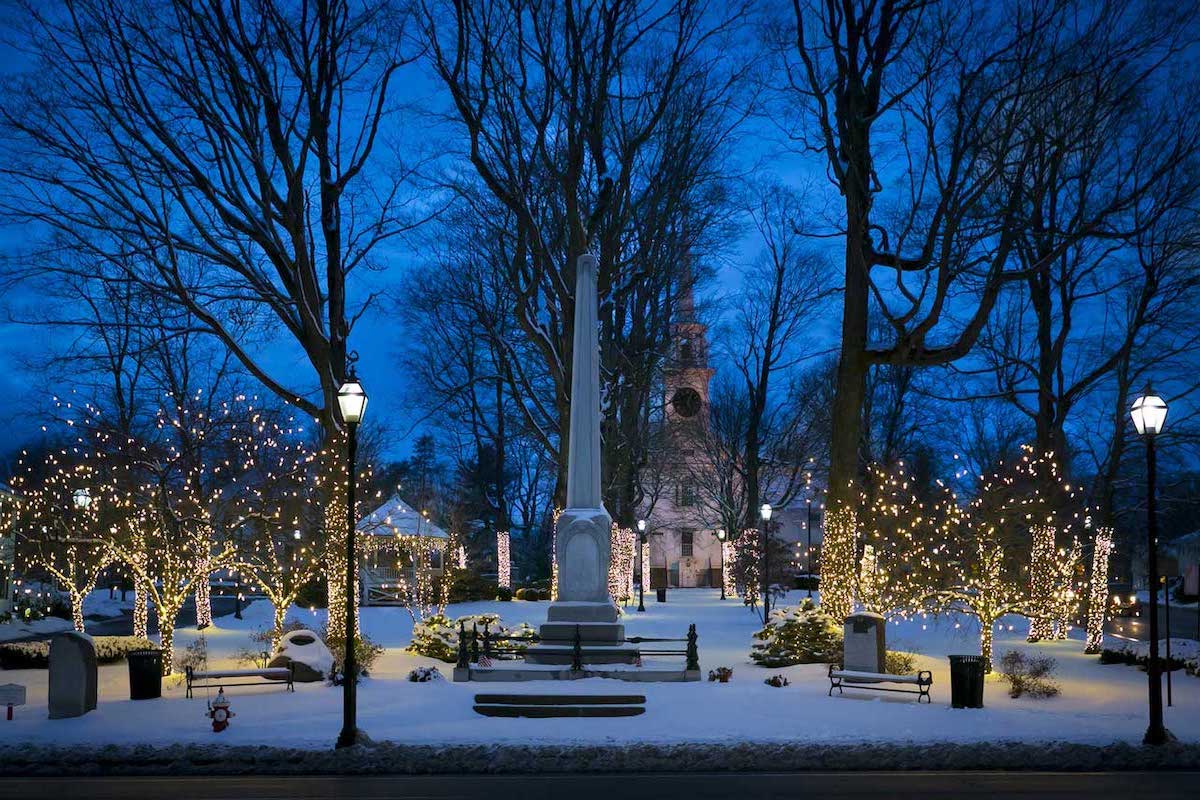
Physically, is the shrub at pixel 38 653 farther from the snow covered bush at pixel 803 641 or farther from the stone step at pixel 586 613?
the snow covered bush at pixel 803 641

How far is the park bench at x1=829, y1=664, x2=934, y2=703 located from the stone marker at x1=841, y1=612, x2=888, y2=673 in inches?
9.3

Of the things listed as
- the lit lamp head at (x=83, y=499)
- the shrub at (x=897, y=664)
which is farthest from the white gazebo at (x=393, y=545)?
the shrub at (x=897, y=664)

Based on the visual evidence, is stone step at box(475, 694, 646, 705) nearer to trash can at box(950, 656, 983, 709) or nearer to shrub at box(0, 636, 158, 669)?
trash can at box(950, 656, 983, 709)

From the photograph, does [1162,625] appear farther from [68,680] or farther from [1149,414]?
[68,680]

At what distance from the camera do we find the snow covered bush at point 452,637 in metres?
24.0

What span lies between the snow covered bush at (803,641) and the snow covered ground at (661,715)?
0.34 metres

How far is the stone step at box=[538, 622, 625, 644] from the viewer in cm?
2231

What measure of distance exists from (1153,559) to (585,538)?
11.5 m

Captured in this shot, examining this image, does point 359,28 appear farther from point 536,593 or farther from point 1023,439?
point 1023,439

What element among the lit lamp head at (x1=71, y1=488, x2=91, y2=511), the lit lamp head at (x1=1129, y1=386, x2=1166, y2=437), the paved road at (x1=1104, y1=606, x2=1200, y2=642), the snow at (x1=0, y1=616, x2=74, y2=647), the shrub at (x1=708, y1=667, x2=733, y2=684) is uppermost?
the lit lamp head at (x1=1129, y1=386, x2=1166, y2=437)

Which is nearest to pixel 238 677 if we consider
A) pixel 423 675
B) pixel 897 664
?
pixel 423 675

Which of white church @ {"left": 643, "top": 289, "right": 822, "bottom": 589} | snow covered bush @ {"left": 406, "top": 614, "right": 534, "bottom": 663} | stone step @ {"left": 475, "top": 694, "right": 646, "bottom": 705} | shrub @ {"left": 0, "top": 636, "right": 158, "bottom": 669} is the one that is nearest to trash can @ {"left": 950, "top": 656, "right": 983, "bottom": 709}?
stone step @ {"left": 475, "top": 694, "right": 646, "bottom": 705}

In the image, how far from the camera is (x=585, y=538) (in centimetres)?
2302

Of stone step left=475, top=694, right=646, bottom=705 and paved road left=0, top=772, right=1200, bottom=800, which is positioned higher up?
paved road left=0, top=772, right=1200, bottom=800
